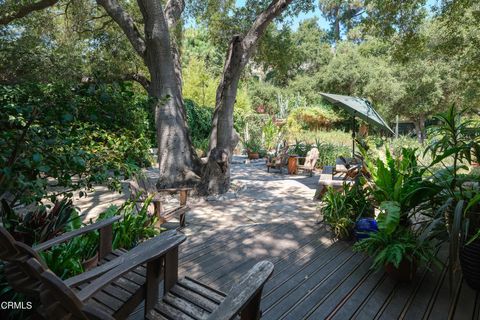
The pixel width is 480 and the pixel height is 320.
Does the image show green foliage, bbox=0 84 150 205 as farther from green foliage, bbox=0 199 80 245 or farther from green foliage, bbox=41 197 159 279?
green foliage, bbox=41 197 159 279

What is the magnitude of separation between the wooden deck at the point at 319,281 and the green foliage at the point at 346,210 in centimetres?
17

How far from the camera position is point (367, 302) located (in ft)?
7.41

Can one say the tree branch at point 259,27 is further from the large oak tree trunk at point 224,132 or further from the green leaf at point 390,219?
the green leaf at point 390,219

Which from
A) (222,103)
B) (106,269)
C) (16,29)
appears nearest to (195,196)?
(222,103)

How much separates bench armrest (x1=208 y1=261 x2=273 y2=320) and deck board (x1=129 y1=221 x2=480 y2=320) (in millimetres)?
894

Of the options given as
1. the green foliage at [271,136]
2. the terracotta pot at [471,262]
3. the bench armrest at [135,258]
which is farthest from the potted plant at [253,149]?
the bench armrest at [135,258]

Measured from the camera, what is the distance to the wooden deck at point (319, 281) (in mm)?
2154

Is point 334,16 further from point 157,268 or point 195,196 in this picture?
point 157,268

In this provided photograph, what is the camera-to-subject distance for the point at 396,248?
7.94ft

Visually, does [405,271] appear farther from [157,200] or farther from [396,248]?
[157,200]

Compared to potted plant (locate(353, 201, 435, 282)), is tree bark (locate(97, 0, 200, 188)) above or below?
above

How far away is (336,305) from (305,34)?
28.5m

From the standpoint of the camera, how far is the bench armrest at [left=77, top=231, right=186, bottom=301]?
1.20 metres

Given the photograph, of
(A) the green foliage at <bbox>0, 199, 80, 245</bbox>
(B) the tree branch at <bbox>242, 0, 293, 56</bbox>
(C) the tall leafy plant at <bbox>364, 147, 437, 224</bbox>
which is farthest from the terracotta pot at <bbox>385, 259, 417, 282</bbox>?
(B) the tree branch at <bbox>242, 0, 293, 56</bbox>
